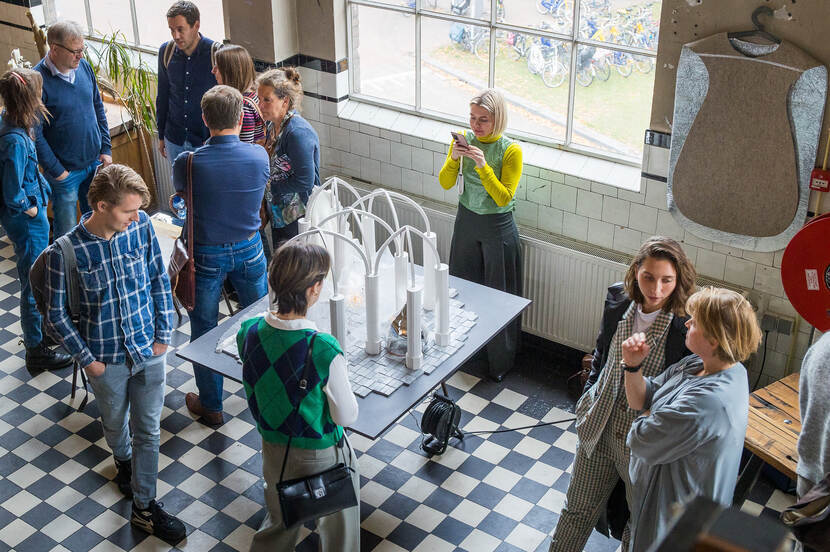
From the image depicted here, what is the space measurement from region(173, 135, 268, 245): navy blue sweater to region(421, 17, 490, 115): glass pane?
1836mm

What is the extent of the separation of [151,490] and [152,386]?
59cm

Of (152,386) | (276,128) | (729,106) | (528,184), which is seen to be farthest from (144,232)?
(729,106)

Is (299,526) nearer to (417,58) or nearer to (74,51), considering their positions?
(417,58)

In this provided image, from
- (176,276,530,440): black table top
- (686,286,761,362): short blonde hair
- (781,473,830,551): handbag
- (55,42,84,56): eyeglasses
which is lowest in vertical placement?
(176,276,530,440): black table top

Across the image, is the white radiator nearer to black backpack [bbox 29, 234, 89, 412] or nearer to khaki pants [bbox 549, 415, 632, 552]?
khaki pants [bbox 549, 415, 632, 552]

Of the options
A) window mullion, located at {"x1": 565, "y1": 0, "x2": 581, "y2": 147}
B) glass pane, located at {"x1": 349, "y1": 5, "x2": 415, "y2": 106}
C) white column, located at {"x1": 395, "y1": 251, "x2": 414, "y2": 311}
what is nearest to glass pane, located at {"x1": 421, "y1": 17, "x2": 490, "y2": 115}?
glass pane, located at {"x1": 349, "y1": 5, "x2": 415, "y2": 106}

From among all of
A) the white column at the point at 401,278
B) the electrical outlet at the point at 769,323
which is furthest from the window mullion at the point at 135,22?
the electrical outlet at the point at 769,323

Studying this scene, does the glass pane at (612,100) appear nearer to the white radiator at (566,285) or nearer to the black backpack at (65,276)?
the white radiator at (566,285)

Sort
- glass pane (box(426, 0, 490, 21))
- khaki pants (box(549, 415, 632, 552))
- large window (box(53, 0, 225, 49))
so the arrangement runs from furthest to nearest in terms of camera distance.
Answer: large window (box(53, 0, 225, 49)) < glass pane (box(426, 0, 490, 21)) < khaki pants (box(549, 415, 632, 552))

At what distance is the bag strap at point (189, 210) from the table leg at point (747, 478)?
3080 mm

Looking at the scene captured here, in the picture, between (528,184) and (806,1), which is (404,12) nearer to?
(528,184)

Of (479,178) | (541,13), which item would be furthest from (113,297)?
(541,13)

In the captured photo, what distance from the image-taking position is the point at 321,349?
3.07 metres

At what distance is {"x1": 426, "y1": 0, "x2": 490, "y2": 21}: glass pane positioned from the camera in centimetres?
555
